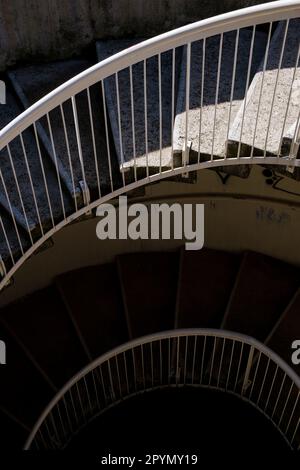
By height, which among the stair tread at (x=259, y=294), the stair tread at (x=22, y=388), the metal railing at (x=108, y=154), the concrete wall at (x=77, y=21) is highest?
the concrete wall at (x=77, y=21)

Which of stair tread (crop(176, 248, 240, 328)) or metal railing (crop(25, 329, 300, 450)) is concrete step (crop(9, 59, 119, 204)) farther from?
stair tread (crop(176, 248, 240, 328))

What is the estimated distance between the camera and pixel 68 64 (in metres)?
5.31

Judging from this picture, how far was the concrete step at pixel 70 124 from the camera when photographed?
423cm

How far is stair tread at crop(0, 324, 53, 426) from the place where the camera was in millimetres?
5812

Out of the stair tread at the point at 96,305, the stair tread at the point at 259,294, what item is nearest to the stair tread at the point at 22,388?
the stair tread at the point at 96,305

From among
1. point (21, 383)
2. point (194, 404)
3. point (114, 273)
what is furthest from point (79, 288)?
point (194, 404)

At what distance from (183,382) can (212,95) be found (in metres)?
3.18

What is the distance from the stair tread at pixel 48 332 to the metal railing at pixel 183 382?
0.23m

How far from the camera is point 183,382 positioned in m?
6.23

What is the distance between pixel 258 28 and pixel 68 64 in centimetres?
172

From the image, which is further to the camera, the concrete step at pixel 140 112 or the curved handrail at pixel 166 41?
the concrete step at pixel 140 112

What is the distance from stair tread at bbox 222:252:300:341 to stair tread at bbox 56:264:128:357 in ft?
3.95

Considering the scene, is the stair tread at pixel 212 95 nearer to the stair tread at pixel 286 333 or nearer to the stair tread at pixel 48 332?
the stair tread at pixel 286 333
